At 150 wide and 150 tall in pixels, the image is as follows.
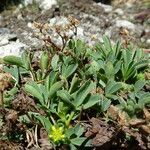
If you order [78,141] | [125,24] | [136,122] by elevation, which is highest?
[136,122]

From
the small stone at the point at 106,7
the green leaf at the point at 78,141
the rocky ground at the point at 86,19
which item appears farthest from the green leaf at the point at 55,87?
the small stone at the point at 106,7

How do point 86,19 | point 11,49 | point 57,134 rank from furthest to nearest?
point 86,19
point 11,49
point 57,134

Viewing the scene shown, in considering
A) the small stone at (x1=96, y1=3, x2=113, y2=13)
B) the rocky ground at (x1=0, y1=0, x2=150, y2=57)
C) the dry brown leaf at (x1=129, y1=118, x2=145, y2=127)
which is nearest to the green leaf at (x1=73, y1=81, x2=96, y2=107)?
the dry brown leaf at (x1=129, y1=118, x2=145, y2=127)

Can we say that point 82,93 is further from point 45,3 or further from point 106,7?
point 106,7

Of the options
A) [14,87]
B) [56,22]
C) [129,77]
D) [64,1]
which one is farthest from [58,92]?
[64,1]

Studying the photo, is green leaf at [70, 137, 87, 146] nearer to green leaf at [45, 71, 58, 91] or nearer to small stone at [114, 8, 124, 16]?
green leaf at [45, 71, 58, 91]

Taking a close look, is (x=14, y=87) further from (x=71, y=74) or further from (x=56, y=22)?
(x=56, y=22)

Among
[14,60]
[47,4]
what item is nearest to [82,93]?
[14,60]

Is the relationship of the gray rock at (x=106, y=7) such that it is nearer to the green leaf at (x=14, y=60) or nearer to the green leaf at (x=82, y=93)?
the green leaf at (x=14, y=60)

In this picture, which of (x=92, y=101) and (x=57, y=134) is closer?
(x=57, y=134)
